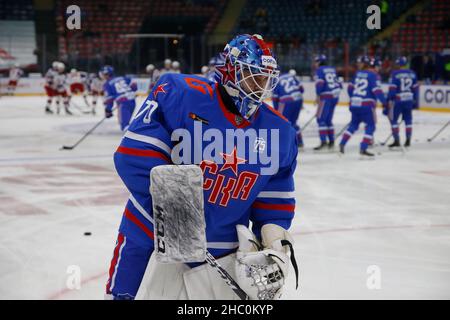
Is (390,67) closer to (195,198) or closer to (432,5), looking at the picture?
(432,5)

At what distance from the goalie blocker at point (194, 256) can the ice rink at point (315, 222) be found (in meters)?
1.70

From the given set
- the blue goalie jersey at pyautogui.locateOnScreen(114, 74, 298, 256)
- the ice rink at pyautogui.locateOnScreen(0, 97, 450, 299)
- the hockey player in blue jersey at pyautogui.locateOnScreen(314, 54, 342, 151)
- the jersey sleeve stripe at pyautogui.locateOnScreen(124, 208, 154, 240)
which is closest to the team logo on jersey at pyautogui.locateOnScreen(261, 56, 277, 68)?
the blue goalie jersey at pyautogui.locateOnScreen(114, 74, 298, 256)

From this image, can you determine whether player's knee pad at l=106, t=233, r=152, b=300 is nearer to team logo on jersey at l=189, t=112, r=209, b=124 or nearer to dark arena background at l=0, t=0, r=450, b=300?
team logo on jersey at l=189, t=112, r=209, b=124

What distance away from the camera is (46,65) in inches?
937

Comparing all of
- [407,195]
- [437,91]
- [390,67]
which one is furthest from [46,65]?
[407,195]

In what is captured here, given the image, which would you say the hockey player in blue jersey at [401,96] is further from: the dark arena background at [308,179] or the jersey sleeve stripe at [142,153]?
the jersey sleeve stripe at [142,153]

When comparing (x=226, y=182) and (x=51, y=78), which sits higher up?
(x=51, y=78)

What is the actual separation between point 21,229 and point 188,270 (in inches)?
136

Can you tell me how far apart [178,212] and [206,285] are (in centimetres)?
33

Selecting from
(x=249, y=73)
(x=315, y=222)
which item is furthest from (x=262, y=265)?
(x=315, y=222)

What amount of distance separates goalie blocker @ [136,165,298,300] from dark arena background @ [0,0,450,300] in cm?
171

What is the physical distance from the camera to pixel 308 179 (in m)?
7.56

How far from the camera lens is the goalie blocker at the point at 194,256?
167 centimetres

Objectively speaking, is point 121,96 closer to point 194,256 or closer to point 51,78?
point 51,78
